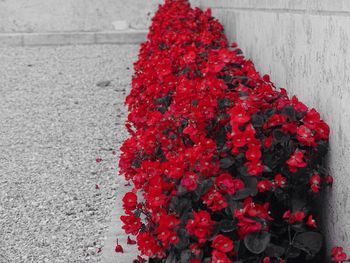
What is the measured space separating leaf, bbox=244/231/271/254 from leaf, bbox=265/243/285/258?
3.4 inches

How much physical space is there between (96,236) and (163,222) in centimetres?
134

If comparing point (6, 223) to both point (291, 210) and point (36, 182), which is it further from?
point (291, 210)

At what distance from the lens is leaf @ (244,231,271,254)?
1.87 m

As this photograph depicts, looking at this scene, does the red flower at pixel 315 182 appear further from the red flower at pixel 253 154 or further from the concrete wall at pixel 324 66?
the red flower at pixel 253 154

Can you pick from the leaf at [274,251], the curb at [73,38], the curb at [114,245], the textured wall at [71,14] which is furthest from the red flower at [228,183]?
the textured wall at [71,14]

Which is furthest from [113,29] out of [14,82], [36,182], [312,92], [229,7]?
[312,92]

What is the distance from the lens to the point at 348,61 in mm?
2055

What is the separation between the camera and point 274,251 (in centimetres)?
197

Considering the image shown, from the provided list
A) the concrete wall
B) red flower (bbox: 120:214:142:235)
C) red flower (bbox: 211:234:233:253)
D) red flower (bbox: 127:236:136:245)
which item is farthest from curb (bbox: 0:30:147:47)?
red flower (bbox: 211:234:233:253)

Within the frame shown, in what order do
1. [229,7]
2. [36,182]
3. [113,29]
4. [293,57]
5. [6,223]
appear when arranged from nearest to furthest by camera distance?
1. [293,57]
2. [6,223]
3. [36,182]
4. [229,7]
5. [113,29]

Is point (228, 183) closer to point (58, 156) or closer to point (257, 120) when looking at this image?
point (257, 120)

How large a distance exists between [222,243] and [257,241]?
4.4 inches


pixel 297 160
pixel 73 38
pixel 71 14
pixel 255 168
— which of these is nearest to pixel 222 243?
pixel 255 168

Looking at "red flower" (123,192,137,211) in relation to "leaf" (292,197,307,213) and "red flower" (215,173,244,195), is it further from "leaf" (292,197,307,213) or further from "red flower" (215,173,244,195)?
"leaf" (292,197,307,213)
